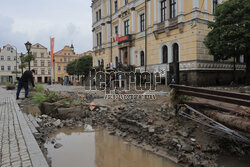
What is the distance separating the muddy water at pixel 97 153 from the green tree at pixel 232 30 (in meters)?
12.1

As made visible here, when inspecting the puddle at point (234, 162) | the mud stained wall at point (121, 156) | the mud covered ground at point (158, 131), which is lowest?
the mud stained wall at point (121, 156)

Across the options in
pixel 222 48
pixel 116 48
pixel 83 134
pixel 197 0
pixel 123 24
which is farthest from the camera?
pixel 116 48

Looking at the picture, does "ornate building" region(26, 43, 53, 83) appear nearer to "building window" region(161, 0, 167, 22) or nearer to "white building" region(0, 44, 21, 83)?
"white building" region(0, 44, 21, 83)

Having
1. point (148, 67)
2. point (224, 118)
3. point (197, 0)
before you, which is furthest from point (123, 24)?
point (224, 118)

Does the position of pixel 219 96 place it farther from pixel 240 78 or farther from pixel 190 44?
pixel 240 78

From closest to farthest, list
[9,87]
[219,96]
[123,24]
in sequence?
1. [219,96]
2. [9,87]
3. [123,24]

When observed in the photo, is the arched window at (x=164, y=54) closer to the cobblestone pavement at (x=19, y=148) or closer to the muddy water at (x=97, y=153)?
the muddy water at (x=97, y=153)

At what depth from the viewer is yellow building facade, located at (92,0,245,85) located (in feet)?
52.4

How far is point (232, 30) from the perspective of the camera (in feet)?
42.8

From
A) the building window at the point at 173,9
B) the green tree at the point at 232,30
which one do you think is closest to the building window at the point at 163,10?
the building window at the point at 173,9

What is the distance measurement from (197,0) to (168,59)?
5880 mm

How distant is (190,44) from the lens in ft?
53.1

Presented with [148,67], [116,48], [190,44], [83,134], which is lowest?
[83,134]

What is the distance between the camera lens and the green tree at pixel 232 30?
42.2 feet
